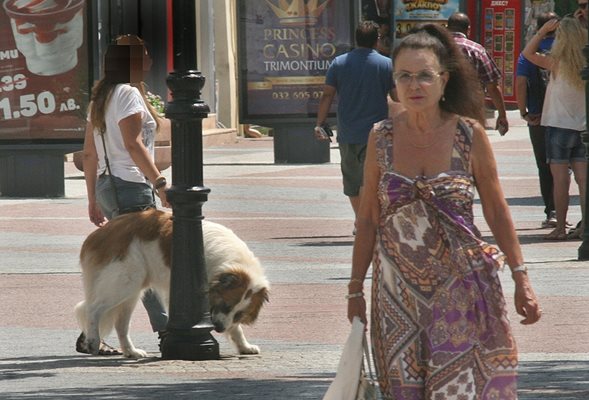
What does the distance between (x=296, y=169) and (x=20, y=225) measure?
7.04 metres

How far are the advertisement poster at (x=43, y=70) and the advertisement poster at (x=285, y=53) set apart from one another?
4.56m

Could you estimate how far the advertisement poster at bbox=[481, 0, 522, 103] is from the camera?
36.6m

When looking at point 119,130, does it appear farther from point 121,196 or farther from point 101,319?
point 101,319

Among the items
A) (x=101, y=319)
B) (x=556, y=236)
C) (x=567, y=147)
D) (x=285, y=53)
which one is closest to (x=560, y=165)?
(x=567, y=147)

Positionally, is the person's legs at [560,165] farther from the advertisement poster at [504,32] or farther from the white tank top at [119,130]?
the advertisement poster at [504,32]

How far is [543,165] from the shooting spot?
50.8 feet

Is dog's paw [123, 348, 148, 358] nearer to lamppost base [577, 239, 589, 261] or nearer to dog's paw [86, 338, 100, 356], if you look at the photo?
dog's paw [86, 338, 100, 356]

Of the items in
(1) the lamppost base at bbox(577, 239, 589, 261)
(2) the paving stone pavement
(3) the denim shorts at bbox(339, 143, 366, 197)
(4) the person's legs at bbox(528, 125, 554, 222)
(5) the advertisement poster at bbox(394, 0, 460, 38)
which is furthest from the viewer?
(5) the advertisement poster at bbox(394, 0, 460, 38)

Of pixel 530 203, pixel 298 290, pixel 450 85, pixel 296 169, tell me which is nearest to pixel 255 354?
pixel 298 290

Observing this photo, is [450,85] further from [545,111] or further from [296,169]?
[296,169]

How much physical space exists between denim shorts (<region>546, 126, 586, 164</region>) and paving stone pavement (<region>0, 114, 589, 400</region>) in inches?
29.0

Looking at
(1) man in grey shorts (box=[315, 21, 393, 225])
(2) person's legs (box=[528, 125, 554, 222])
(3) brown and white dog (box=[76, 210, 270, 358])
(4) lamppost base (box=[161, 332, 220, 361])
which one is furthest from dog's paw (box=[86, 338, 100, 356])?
(2) person's legs (box=[528, 125, 554, 222])

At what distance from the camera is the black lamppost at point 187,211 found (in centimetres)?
881

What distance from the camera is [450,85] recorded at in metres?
5.60
